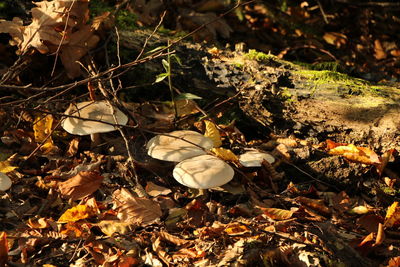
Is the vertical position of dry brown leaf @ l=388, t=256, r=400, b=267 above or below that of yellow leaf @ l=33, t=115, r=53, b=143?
below

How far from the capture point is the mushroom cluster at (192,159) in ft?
11.8

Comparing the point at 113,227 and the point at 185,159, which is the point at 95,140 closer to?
the point at 185,159

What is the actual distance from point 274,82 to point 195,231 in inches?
74.8

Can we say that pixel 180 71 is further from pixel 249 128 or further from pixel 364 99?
pixel 364 99

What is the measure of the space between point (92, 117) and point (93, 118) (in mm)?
16

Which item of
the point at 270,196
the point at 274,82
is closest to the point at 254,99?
the point at 274,82

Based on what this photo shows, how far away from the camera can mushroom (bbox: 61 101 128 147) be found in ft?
13.3

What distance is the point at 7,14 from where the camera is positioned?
5.16 metres

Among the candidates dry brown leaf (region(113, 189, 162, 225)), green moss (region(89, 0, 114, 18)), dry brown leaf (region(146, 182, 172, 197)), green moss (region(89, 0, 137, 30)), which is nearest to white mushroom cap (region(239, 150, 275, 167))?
dry brown leaf (region(146, 182, 172, 197))

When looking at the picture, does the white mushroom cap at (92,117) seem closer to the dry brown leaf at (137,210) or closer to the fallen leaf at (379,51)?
the dry brown leaf at (137,210)

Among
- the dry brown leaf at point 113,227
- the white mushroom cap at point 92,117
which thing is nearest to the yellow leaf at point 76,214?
the dry brown leaf at point 113,227

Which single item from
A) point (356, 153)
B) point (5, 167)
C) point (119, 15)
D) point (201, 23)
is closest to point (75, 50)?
point (119, 15)

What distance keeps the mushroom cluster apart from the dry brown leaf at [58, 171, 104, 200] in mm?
537

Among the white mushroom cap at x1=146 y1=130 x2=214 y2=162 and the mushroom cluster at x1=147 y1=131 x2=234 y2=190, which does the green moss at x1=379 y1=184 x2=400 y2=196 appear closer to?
the mushroom cluster at x1=147 y1=131 x2=234 y2=190
